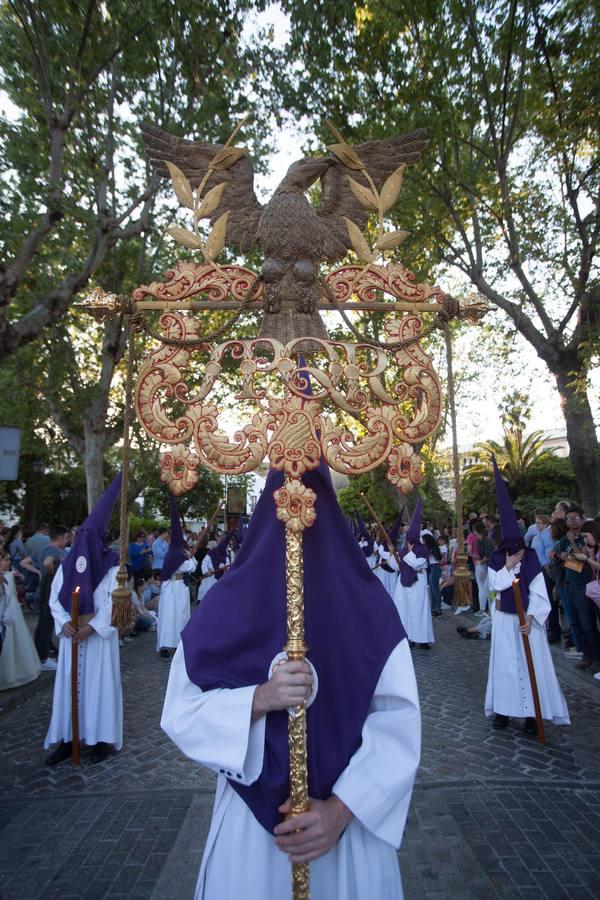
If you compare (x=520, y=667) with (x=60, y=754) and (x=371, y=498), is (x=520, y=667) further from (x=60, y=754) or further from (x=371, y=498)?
(x=371, y=498)

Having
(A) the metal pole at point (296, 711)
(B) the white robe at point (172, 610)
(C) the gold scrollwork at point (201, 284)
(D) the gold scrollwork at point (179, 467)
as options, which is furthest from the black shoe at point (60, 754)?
(C) the gold scrollwork at point (201, 284)

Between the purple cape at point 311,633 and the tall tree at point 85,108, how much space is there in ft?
25.5

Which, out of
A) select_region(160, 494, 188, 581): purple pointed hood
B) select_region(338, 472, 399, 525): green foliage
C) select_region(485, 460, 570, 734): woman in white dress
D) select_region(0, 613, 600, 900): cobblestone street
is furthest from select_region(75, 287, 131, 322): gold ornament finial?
select_region(338, 472, 399, 525): green foliage

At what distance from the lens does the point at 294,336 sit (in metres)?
2.30

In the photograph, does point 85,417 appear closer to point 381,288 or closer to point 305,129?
point 305,129

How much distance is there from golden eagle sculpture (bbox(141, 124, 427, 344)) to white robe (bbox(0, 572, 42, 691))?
710 cm

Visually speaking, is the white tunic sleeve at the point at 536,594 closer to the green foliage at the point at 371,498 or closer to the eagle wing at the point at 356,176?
the eagle wing at the point at 356,176

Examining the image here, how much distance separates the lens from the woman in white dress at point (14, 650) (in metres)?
7.89

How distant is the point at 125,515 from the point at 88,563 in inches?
155

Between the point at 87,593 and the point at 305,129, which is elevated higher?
the point at 305,129

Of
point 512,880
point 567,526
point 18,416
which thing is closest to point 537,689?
point 512,880

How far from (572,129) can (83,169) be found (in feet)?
30.2

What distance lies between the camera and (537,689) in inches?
237

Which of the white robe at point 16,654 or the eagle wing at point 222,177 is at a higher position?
the eagle wing at point 222,177
